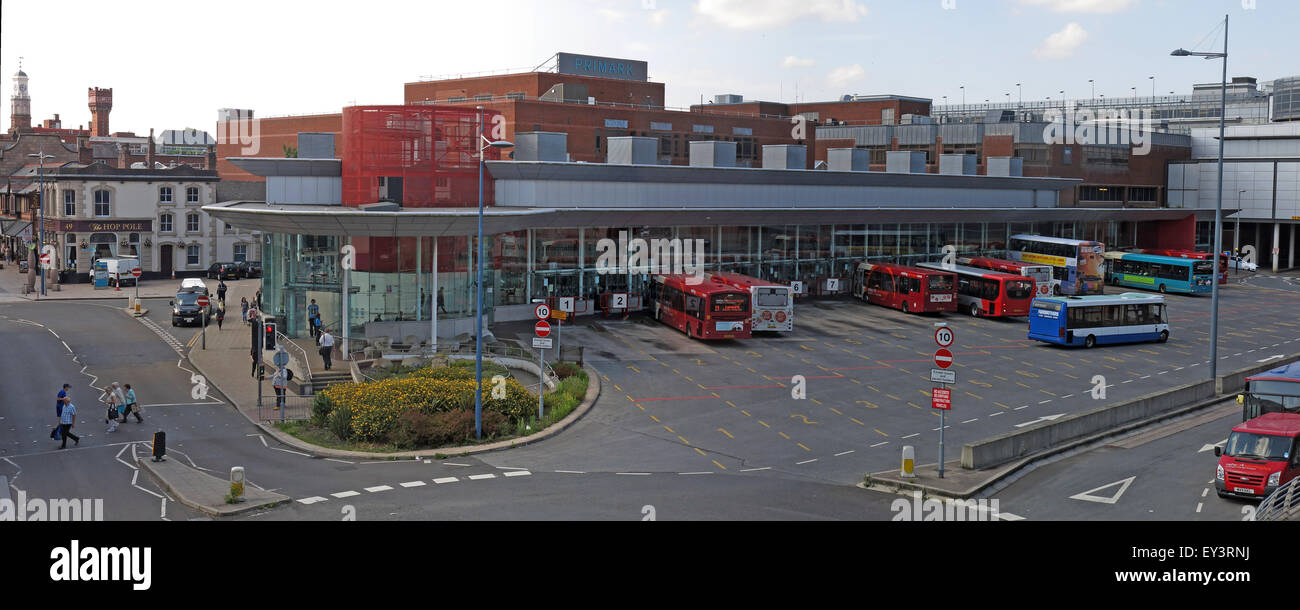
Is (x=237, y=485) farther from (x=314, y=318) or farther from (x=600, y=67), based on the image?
(x=600, y=67)

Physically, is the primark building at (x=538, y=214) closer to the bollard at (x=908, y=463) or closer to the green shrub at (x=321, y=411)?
the green shrub at (x=321, y=411)

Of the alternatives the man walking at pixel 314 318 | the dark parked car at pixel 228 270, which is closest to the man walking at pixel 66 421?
the man walking at pixel 314 318

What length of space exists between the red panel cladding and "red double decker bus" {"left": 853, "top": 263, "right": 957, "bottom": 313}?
22335 mm

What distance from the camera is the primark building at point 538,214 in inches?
1631

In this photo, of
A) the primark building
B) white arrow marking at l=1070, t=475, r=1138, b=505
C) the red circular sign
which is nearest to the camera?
white arrow marking at l=1070, t=475, r=1138, b=505

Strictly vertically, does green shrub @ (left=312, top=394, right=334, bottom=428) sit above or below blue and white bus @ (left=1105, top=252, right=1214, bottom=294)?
below

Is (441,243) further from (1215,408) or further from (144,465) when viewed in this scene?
(1215,408)

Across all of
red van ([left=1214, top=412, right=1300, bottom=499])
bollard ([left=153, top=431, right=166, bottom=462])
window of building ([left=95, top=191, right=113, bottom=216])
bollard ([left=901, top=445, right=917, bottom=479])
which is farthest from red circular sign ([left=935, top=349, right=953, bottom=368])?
window of building ([left=95, top=191, right=113, bottom=216])

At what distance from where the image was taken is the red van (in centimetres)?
2169

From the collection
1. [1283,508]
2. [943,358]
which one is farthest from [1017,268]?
[1283,508]

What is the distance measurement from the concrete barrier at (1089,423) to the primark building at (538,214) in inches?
570

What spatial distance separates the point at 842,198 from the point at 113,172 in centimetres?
4974

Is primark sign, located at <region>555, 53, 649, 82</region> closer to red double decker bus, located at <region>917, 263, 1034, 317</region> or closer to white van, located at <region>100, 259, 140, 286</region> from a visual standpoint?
white van, located at <region>100, 259, 140, 286</region>
